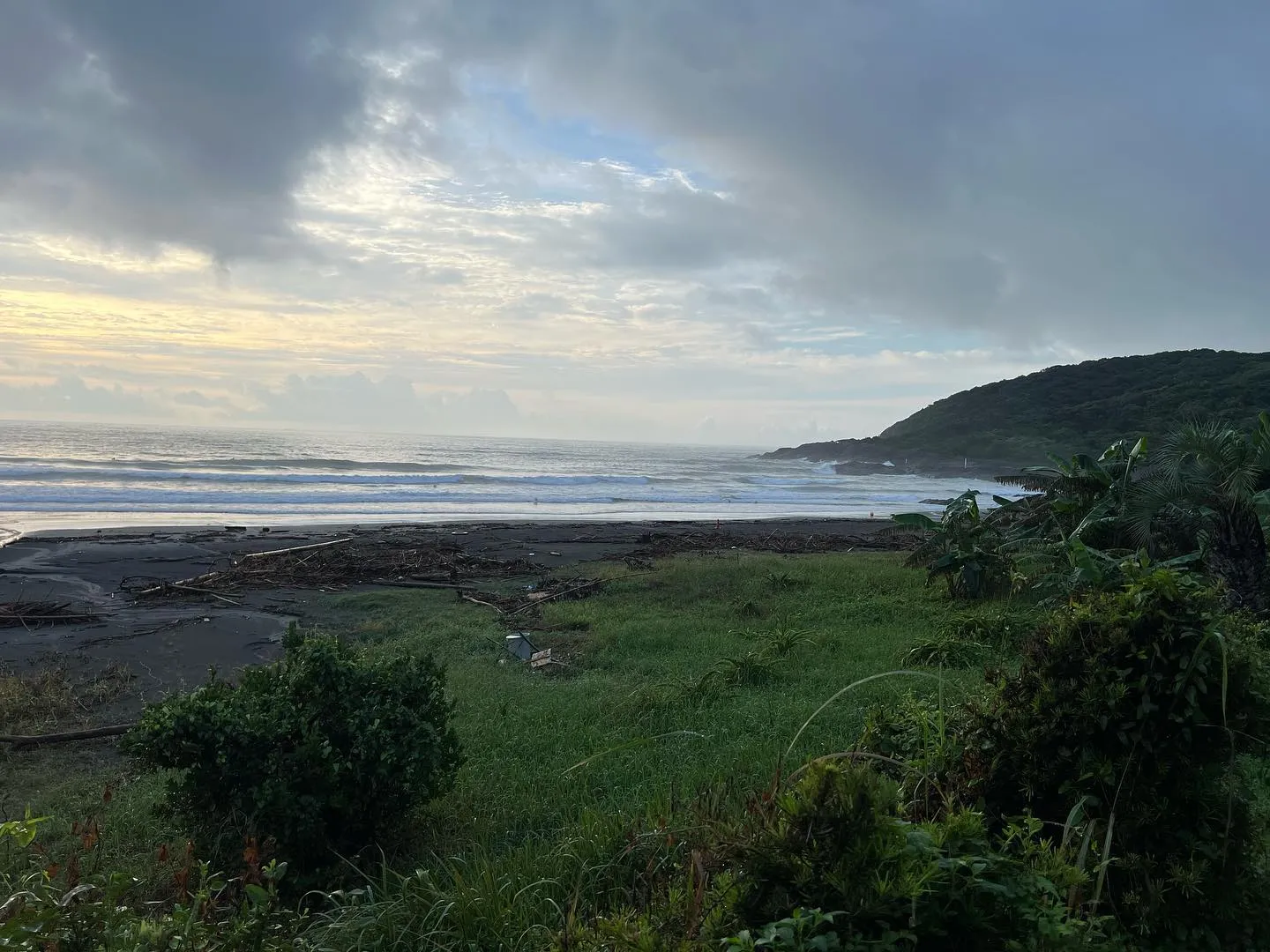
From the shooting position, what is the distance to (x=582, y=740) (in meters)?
6.69

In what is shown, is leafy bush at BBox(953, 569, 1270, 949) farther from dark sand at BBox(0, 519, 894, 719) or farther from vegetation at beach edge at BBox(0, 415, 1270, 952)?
dark sand at BBox(0, 519, 894, 719)

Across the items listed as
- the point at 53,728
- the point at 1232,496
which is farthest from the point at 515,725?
the point at 1232,496

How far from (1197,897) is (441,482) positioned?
47073 mm

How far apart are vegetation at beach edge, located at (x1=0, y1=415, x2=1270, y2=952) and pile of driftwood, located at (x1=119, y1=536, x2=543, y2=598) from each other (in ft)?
25.3

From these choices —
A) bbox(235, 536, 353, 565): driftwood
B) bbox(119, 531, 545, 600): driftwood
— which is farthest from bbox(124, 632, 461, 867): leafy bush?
bbox(235, 536, 353, 565): driftwood

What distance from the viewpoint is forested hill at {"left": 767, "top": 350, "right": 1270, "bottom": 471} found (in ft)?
206

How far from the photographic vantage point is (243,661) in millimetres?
10766

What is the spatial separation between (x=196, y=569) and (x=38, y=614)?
16.6 ft

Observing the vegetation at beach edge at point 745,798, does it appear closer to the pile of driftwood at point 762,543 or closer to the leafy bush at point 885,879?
the leafy bush at point 885,879

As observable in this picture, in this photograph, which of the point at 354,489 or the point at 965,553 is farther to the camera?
the point at 354,489

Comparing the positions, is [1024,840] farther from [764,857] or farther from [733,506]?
[733,506]

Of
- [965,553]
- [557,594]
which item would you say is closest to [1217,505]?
[965,553]

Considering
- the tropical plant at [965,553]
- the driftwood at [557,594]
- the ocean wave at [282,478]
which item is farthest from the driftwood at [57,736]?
the ocean wave at [282,478]

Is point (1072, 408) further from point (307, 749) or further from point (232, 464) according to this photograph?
point (307, 749)
